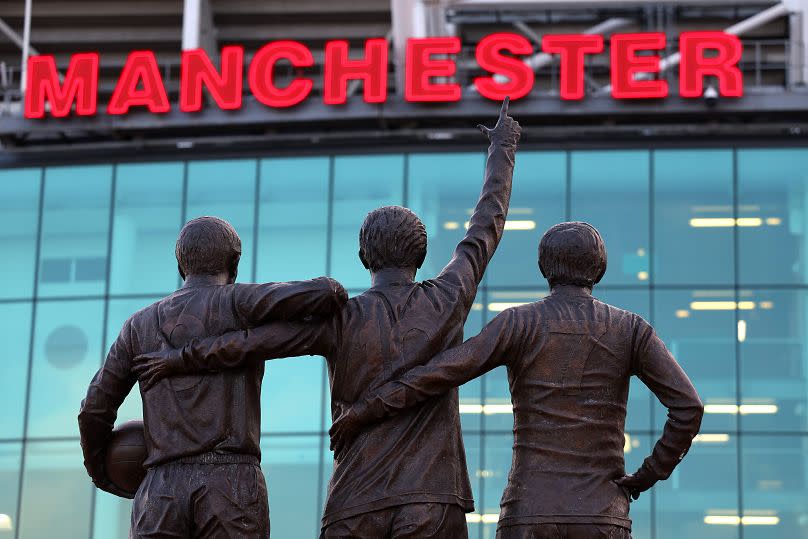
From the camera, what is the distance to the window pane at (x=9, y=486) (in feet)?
104

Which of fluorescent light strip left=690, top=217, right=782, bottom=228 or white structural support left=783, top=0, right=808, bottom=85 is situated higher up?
white structural support left=783, top=0, right=808, bottom=85

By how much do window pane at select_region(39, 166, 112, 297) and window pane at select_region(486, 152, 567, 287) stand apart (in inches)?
273

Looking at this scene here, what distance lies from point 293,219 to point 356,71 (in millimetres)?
2889

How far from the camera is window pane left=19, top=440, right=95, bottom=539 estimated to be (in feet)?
103

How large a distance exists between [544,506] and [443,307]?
1.25m

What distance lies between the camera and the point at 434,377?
10.2 meters

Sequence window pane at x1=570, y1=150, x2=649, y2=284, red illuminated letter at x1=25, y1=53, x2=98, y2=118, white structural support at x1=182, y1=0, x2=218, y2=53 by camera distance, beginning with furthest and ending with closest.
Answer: white structural support at x1=182, y1=0, x2=218, y2=53 < red illuminated letter at x1=25, y1=53, x2=98, y2=118 < window pane at x1=570, y1=150, x2=649, y2=284

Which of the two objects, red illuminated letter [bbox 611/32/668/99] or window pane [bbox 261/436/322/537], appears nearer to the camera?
window pane [bbox 261/436/322/537]

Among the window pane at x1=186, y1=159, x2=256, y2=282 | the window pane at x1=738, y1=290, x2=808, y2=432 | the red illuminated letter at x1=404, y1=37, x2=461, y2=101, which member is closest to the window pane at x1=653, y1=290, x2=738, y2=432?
the window pane at x1=738, y1=290, x2=808, y2=432

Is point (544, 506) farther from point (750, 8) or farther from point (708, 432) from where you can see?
point (750, 8)

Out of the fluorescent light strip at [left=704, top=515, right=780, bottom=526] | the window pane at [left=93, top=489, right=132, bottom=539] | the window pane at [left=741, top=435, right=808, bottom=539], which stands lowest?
the window pane at [left=93, top=489, right=132, bottom=539]

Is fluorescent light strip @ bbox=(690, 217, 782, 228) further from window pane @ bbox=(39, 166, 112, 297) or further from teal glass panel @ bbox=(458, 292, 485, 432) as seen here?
window pane @ bbox=(39, 166, 112, 297)

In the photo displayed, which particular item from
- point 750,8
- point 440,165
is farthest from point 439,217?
point 750,8

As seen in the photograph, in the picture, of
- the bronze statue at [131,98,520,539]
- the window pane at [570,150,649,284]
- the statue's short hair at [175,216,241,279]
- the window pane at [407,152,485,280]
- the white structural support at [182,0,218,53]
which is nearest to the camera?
the bronze statue at [131,98,520,539]
